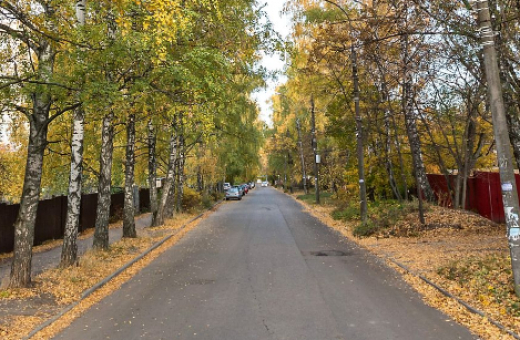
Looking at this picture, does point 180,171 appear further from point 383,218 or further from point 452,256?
point 452,256

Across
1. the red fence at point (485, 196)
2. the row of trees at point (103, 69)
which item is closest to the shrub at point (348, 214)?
the red fence at point (485, 196)

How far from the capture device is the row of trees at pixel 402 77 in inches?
428

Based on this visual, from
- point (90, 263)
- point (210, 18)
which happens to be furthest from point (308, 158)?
point (90, 263)

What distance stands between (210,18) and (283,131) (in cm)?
4099

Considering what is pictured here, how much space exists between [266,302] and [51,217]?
11933 mm

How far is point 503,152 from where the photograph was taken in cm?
676

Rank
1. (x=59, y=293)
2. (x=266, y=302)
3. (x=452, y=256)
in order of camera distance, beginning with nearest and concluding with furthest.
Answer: (x=266, y=302)
(x=59, y=293)
(x=452, y=256)

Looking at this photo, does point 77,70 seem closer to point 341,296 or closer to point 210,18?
point 210,18

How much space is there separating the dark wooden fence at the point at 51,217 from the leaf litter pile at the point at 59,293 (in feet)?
11.1

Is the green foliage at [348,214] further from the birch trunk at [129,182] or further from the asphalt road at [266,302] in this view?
the birch trunk at [129,182]

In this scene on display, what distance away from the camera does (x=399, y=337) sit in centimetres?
537

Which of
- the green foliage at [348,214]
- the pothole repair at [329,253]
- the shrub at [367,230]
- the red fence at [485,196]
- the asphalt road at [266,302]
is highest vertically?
the red fence at [485,196]

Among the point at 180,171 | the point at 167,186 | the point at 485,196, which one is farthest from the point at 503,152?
the point at 180,171

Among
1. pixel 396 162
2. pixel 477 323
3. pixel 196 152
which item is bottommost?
pixel 477 323
